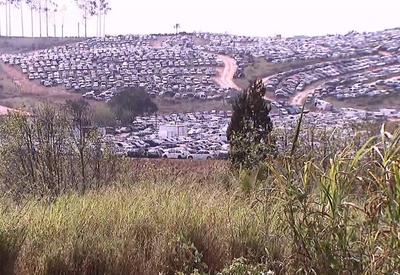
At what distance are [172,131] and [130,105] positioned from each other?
6.88 m

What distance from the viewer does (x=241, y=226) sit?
4.13 metres

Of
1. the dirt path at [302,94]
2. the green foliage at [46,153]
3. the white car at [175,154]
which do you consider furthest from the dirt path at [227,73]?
the green foliage at [46,153]

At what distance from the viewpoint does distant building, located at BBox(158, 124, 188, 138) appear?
31391 millimetres

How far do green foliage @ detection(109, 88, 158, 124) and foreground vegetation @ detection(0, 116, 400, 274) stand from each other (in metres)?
29.8

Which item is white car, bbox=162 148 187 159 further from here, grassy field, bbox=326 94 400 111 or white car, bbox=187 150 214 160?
grassy field, bbox=326 94 400 111

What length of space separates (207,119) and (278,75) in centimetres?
1908

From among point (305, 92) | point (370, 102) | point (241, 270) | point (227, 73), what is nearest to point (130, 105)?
point (305, 92)

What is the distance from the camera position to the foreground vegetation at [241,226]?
109 inches

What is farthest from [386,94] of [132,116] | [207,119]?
[132,116]

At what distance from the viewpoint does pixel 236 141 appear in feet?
35.9

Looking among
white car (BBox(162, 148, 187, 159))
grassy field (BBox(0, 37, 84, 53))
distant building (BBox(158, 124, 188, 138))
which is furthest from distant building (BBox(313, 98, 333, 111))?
grassy field (BBox(0, 37, 84, 53))

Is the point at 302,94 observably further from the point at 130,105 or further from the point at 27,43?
the point at 27,43

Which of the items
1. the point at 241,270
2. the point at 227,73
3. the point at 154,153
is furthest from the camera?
the point at 227,73

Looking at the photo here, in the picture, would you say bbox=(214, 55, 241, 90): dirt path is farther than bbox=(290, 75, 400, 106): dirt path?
Yes
